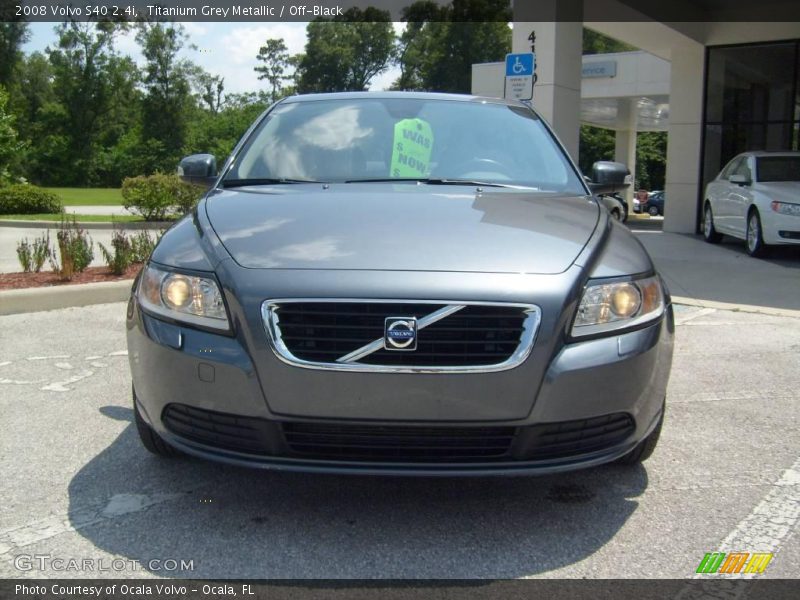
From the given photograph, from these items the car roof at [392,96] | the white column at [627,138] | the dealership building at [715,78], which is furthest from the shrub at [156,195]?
the white column at [627,138]

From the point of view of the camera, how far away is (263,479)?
3514 mm

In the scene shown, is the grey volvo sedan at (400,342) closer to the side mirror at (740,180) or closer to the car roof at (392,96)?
the car roof at (392,96)

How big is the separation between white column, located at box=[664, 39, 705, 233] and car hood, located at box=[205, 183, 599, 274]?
14660 millimetres

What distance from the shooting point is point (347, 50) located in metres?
88.1

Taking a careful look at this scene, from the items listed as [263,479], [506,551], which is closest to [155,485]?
[263,479]

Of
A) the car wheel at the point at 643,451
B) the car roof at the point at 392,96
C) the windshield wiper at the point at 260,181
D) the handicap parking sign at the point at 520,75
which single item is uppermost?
the handicap parking sign at the point at 520,75

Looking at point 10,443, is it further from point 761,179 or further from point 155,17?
point 155,17

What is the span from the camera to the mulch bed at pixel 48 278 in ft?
26.6

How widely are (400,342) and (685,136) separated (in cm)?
1628

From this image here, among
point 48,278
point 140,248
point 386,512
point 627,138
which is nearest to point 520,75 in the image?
point 140,248

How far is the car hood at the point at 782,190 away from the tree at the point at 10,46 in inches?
2276

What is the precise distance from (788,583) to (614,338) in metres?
0.94

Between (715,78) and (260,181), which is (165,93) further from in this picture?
(260,181)

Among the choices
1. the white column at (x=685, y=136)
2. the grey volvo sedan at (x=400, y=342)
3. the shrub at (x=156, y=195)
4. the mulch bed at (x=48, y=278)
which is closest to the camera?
the grey volvo sedan at (x=400, y=342)
